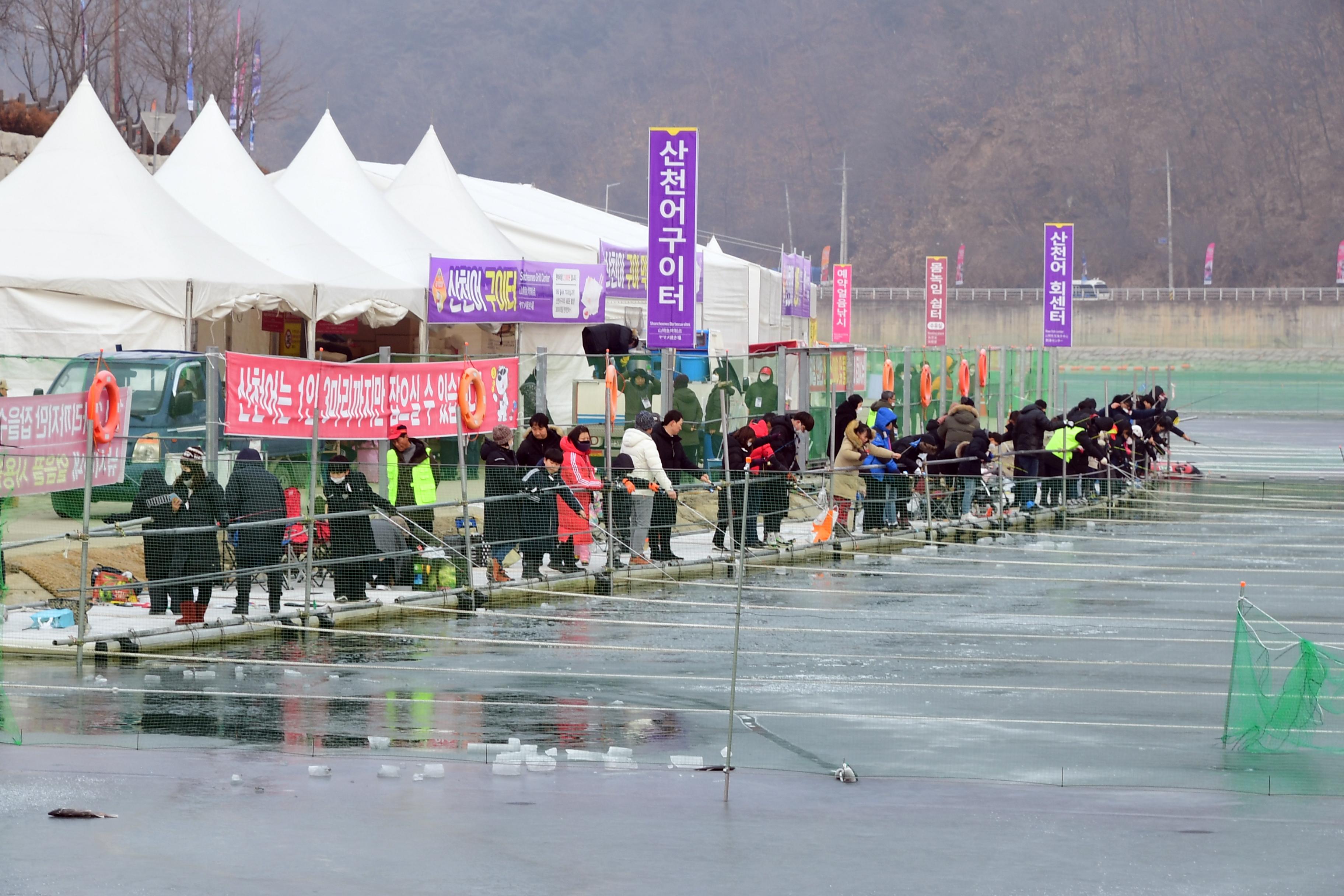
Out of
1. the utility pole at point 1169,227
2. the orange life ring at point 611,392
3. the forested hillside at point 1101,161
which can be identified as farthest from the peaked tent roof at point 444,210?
the forested hillside at point 1101,161

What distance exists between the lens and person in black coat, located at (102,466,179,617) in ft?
48.1

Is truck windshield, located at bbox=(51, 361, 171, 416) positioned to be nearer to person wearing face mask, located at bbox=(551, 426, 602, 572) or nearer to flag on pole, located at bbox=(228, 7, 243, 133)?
person wearing face mask, located at bbox=(551, 426, 602, 572)

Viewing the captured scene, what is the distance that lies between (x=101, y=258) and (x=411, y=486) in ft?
26.8

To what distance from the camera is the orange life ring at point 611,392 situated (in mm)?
18984

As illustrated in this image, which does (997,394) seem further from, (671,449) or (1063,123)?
(1063,123)

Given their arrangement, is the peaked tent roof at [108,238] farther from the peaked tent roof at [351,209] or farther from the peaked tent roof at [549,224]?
the peaked tent roof at [549,224]

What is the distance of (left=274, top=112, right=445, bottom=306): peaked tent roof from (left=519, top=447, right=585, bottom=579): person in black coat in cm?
1021

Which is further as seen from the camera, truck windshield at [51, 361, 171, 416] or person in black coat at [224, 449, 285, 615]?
truck windshield at [51, 361, 171, 416]


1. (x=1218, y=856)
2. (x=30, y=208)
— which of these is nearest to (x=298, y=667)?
(x=1218, y=856)

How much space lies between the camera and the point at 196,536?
14.6 m

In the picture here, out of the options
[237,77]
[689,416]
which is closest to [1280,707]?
[689,416]

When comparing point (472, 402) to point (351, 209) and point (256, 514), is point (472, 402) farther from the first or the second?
point (351, 209)

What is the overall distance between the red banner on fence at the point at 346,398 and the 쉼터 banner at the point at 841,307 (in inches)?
1666

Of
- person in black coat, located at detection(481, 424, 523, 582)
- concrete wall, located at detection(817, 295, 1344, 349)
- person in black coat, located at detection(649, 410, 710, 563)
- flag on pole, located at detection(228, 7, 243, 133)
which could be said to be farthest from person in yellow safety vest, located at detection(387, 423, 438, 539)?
concrete wall, located at detection(817, 295, 1344, 349)
